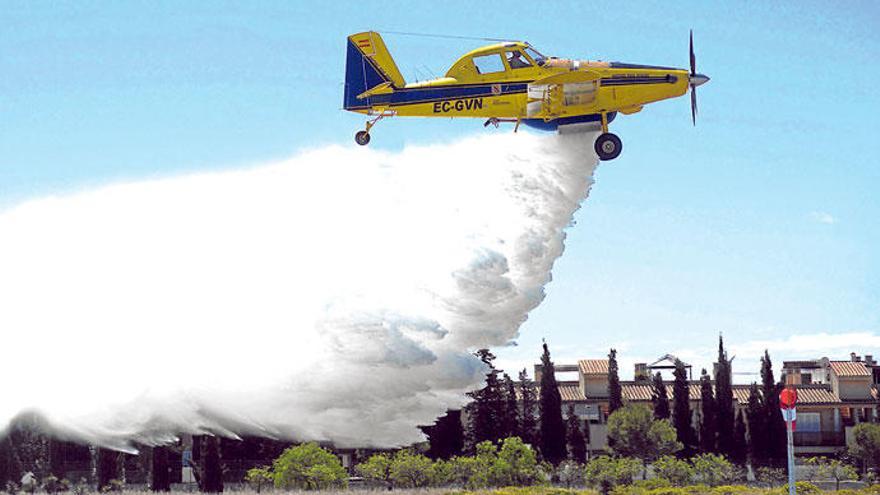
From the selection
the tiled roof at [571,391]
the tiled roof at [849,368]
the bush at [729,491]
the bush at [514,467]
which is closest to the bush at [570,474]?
the bush at [514,467]

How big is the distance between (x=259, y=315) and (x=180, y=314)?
4088mm

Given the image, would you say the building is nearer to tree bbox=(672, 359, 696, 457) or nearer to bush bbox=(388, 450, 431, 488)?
tree bbox=(672, 359, 696, 457)

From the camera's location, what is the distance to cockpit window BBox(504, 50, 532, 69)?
118 feet

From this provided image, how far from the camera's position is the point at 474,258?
118 ft

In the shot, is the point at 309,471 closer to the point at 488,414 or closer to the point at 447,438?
the point at 447,438

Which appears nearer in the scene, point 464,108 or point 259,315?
point 464,108

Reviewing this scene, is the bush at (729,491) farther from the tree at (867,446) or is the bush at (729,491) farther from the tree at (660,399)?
the tree at (660,399)

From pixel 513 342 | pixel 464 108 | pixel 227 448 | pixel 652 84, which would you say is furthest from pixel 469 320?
pixel 227 448

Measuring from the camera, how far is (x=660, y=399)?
76.9 m

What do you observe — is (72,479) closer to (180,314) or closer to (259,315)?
(180,314)

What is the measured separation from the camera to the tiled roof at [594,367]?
8617cm

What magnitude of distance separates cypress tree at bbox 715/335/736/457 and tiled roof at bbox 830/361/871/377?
1407 centimetres

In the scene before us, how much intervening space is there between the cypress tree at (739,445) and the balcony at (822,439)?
11.1 meters

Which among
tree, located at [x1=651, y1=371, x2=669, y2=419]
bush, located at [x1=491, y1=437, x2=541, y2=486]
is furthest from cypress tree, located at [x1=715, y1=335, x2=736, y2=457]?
bush, located at [x1=491, y1=437, x2=541, y2=486]
